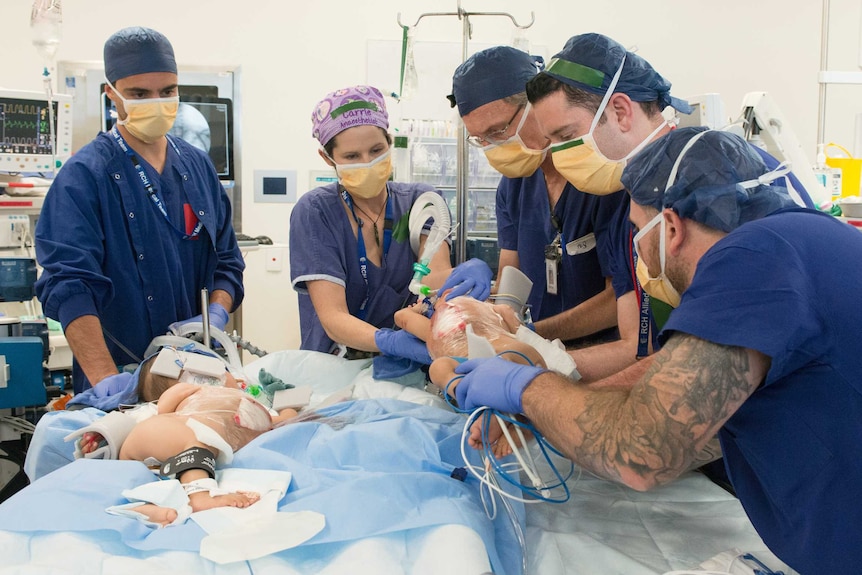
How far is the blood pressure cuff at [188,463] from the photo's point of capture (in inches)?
62.1

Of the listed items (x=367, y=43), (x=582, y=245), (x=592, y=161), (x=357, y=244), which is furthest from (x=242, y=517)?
(x=367, y=43)

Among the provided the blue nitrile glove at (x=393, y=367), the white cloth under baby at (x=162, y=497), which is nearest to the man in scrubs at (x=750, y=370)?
the white cloth under baby at (x=162, y=497)

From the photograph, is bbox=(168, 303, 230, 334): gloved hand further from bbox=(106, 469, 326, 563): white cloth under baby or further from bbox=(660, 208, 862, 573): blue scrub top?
bbox=(660, 208, 862, 573): blue scrub top

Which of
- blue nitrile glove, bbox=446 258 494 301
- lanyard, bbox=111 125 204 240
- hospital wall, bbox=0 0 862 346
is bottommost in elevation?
blue nitrile glove, bbox=446 258 494 301

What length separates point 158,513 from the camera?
1389 mm

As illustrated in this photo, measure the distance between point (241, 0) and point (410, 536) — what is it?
17.2 feet

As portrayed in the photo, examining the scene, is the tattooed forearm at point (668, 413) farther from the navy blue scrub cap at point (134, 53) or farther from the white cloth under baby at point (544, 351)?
the navy blue scrub cap at point (134, 53)

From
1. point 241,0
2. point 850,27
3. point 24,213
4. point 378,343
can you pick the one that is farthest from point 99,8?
point 850,27

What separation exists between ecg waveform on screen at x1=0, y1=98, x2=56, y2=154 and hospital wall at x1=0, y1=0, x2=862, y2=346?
2.11 metres

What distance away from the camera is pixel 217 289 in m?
2.77

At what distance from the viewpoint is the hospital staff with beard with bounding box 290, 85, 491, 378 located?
95.3 inches

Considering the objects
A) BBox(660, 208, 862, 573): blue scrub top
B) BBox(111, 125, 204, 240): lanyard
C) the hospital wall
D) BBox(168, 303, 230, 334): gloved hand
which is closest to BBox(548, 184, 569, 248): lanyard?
BBox(660, 208, 862, 573): blue scrub top

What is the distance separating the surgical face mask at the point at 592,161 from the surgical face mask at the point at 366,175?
0.76 metres

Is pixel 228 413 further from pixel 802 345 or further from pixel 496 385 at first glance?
pixel 802 345
